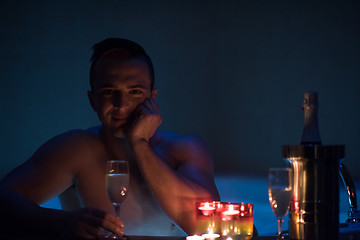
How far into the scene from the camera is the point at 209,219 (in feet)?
3.38

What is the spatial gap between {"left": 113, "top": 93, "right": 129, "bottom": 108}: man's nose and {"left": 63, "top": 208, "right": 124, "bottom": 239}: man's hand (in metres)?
0.50

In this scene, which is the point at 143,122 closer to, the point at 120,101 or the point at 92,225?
the point at 120,101

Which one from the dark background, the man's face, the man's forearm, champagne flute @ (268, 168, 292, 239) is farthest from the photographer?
the dark background

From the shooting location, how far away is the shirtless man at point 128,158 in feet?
4.53

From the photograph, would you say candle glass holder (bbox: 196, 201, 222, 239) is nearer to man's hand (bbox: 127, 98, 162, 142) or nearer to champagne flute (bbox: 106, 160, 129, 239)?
champagne flute (bbox: 106, 160, 129, 239)

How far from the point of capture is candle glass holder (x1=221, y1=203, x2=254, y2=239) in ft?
3.29

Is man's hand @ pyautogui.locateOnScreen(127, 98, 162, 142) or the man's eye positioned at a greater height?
the man's eye

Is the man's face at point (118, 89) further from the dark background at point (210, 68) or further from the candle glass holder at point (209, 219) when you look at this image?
the dark background at point (210, 68)

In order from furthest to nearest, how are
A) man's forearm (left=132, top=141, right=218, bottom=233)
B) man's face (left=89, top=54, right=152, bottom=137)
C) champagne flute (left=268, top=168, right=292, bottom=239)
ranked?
man's face (left=89, top=54, right=152, bottom=137), man's forearm (left=132, top=141, right=218, bottom=233), champagne flute (left=268, top=168, right=292, bottom=239)

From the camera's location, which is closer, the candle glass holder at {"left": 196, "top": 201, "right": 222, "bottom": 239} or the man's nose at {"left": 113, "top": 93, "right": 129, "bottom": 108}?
the candle glass holder at {"left": 196, "top": 201, "right": 222, "bottom": 239}

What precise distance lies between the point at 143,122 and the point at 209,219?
Result: 483mm

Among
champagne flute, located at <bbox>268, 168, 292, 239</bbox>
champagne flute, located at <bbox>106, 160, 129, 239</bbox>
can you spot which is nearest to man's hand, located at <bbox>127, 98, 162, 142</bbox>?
champagne flute, located at <bbox>106, 160, 129, 239</bbox>

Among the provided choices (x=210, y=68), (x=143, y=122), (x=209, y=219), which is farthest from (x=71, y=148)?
(x=210, y=68)

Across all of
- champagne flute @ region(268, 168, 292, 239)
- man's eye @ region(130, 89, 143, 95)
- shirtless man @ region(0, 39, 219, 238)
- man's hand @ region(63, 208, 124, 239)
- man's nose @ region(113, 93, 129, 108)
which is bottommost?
man's hand @ region(63, 208, 124, 239)
